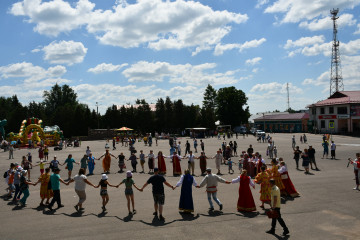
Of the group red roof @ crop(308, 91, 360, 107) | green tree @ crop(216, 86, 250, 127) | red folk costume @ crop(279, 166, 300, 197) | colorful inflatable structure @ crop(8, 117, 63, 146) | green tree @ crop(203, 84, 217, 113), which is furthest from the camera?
green tree @ crop(203, 84, 217, 113)

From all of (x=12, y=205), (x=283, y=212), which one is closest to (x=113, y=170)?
(x=12, y=205)

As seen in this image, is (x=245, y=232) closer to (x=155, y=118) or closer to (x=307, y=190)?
(x=307, y=190)

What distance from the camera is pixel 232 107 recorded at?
81000mm

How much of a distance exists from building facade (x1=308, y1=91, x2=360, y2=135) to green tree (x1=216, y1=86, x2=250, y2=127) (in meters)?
19.3

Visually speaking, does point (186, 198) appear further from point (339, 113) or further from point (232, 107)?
point (232, 107)

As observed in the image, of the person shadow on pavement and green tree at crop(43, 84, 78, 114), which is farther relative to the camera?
green tree at crop(43, 84, 78, 114)

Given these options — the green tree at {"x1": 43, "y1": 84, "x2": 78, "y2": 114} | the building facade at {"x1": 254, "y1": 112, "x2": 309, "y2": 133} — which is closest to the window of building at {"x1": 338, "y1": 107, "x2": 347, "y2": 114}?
the building facade at {"x1": 254, "y1": 112, "x2": 309, "y2": 133}

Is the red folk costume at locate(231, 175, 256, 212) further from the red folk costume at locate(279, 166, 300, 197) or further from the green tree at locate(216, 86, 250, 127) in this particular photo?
the green tree at locate(216, 86, 250, 127)

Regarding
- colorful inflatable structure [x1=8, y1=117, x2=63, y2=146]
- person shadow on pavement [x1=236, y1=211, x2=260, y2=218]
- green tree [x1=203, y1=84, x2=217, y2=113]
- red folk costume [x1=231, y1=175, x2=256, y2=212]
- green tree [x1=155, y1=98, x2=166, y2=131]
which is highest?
green tree [x1=203, y1=84, x2=217, y2=113]

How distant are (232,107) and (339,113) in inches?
1098

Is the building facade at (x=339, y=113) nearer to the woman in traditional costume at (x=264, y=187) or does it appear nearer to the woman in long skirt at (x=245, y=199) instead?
the woman in traditional costume at (x=264, y=187)

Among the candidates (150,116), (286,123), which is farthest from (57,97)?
(286,123)

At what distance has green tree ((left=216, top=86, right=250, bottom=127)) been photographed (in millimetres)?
81062

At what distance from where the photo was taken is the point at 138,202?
1130 centimetres
